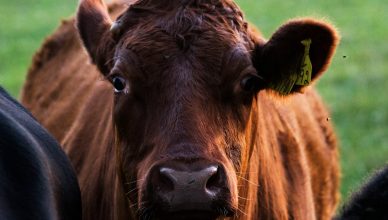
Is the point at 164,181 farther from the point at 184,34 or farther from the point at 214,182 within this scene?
the point at 184,34

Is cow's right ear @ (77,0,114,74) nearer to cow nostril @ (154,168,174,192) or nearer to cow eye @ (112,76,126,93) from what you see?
cow eye @ (112,76,126,93)

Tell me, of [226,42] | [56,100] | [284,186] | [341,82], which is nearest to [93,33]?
[226,42]

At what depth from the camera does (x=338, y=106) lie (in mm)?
A: 14141

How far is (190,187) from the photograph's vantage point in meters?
4.71

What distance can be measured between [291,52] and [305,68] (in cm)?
12

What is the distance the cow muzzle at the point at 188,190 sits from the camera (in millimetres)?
4715

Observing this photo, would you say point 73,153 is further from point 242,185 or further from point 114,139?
point 242,185

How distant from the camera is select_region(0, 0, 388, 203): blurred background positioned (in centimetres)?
1180

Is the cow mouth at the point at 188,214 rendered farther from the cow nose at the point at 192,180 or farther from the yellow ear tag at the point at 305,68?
the yellow ear tag at the point at 305,68

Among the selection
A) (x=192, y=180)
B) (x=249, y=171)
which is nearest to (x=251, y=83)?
(x=249, y=171)

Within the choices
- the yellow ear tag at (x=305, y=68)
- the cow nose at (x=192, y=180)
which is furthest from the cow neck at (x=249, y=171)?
the cow nose at (x=192, y=180)

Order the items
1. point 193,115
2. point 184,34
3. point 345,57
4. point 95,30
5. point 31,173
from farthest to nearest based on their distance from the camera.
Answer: point 345,57
point 95,30
point 31,173
point 184,34
point 193,115

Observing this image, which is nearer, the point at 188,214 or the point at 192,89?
the point at 188,214

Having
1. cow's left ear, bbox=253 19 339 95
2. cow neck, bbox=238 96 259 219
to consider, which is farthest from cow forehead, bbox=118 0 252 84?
cow neck, bbox=238 96 259 219
